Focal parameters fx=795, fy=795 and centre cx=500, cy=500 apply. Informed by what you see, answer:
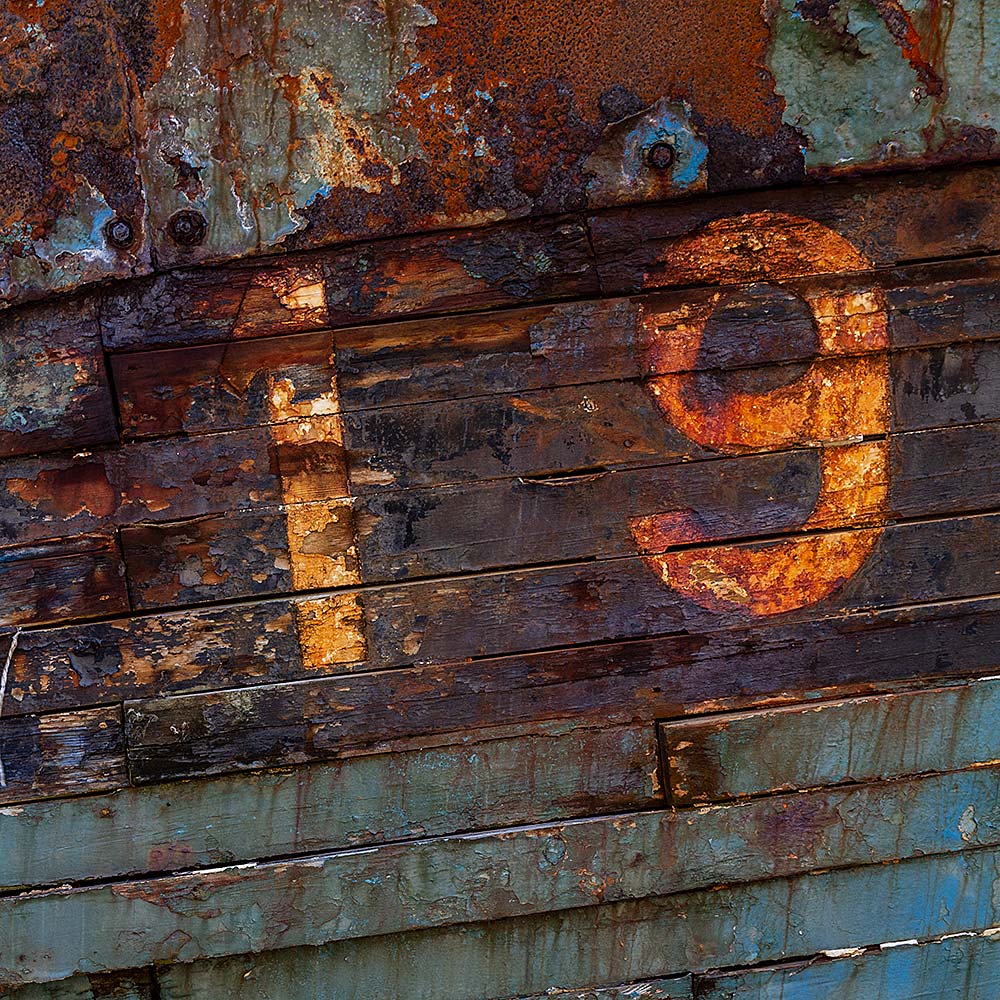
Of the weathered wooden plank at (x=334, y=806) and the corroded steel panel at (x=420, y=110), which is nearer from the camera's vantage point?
the corroded steel panel at (x=420, y=110)

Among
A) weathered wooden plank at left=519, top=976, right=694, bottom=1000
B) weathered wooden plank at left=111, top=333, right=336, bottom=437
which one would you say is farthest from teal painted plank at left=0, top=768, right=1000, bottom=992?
weathered wooden plank at left=111, top=333, right=336, bottom=437

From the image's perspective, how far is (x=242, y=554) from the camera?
171 cm

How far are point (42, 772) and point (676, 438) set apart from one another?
5.09ft

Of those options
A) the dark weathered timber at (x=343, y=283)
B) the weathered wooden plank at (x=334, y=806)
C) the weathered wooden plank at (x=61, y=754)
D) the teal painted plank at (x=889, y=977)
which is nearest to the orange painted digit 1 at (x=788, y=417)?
the dark weathered timber at (x=343, y=283)

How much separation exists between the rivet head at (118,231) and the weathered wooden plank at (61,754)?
3.21 feet

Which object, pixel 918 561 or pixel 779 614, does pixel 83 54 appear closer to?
pixel 779 614

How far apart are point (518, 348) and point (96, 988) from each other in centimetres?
169

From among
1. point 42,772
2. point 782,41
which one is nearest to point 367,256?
point 782,41

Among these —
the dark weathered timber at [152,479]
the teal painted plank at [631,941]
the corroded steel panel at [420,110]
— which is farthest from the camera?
the teal painted plank at [631,941]

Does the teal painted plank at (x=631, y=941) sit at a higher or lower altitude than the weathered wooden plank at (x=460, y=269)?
lower

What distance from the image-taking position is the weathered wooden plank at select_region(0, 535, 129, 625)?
5.53 feet

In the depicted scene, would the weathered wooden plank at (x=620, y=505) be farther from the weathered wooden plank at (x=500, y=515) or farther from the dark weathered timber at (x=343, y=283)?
the dark weathered timber at (x=343, y=283)

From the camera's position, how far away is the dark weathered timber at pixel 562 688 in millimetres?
1726

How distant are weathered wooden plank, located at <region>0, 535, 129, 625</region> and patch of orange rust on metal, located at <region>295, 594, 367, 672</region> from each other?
1.27 feet
